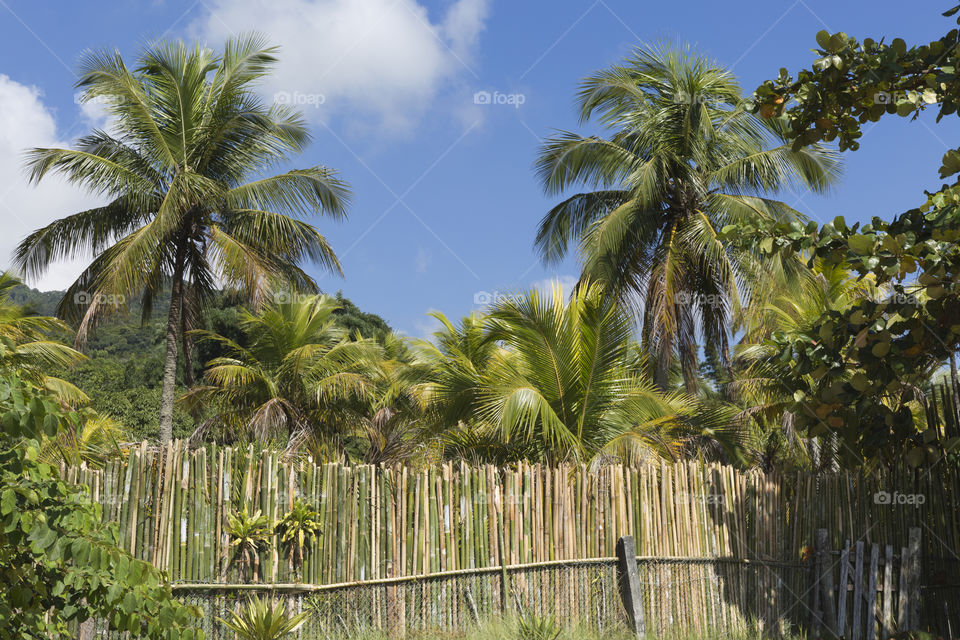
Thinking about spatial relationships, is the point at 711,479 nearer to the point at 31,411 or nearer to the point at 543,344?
the point at 543,344

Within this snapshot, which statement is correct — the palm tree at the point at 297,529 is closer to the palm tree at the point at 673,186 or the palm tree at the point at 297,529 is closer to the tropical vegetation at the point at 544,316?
the tropical vegetation at the point at 544,316

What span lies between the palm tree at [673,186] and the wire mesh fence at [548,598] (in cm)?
707

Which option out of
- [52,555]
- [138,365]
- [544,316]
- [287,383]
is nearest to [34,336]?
[287,383]

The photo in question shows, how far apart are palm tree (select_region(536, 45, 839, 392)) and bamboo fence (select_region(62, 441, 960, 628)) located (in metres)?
6.75

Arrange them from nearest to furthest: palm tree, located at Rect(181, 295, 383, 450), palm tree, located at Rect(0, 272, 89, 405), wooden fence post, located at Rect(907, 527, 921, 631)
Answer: wooden fence post, located at Rect(907, 527, 921, 631) < palm tree, located at Rect(0, 272, 89, 405) < palm tree, located at Rect(181, 295, 383, 450)

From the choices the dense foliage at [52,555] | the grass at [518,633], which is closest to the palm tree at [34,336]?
the grass at [518,633]

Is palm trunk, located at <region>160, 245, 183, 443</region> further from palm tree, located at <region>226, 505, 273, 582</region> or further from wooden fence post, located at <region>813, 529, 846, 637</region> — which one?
wooden fence post, located at <region>813, 529, 846, 637</region>

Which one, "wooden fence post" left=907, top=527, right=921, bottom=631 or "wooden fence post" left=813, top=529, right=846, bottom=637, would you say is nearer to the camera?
"wooden fence post" left=907, top=527, right=921, bottom=631


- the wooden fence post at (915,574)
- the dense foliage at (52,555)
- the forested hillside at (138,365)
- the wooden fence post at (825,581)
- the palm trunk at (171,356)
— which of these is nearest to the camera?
the dense foliage at (52,555)

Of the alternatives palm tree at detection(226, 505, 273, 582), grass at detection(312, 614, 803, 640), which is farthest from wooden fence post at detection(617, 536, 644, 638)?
palm tree at detection(226, 505, 273, 582)

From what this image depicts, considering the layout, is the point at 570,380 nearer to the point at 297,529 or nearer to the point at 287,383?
the point at 297,529

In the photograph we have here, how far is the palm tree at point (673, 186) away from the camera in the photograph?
1569cm

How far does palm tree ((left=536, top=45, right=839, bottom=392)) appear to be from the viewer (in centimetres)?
1569

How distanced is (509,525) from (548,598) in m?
0.80
